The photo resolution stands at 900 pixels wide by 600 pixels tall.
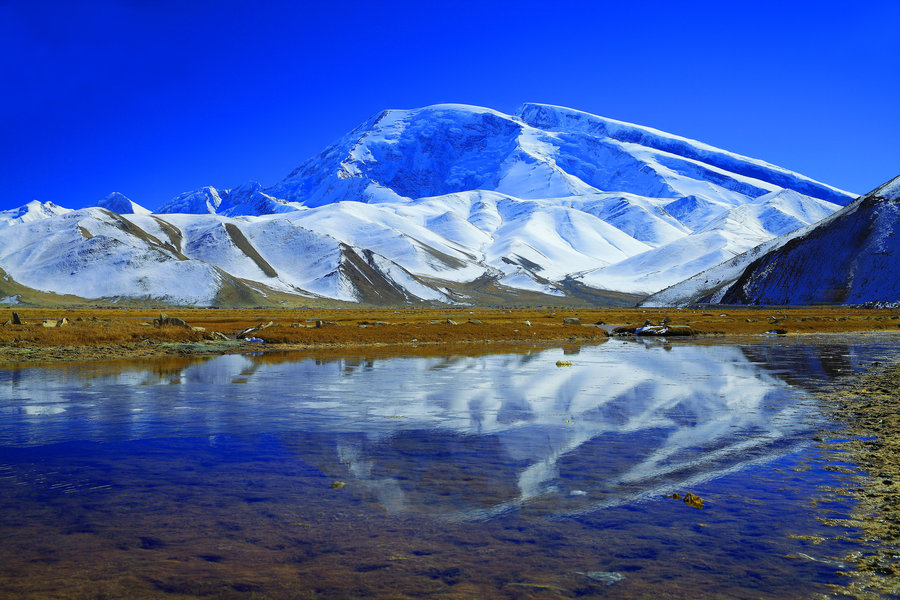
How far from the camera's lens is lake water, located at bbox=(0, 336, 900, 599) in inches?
290

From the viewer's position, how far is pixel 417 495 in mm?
10336

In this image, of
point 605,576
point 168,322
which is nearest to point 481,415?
point 605,576

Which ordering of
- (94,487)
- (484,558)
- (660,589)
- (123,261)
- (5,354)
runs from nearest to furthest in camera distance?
1. (660,589)
2. (484,558)
3. (94,487)
4. (5,354)
5. (123,261)

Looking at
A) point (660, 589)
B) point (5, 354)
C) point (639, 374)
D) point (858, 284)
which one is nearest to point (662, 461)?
point (660, 589)

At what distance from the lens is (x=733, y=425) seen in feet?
52.3

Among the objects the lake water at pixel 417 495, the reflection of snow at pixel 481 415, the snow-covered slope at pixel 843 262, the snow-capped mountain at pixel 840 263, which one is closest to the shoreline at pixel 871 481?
the lake water at pixel 417 495

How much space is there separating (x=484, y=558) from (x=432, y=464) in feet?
15.0

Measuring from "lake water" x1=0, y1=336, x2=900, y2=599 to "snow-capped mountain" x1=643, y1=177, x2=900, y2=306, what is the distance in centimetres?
12843

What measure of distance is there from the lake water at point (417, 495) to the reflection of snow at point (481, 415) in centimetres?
9

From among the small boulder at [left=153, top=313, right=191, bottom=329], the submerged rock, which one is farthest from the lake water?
the small boulder at [left=153, top=313, right=191, bottom=329]

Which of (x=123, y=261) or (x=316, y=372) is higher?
(x=123, y=261)

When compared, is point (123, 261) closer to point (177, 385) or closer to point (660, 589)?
point (177, 385)

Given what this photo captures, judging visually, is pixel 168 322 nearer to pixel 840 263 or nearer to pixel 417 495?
pixel 417 495

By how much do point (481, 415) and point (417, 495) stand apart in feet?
24.9
